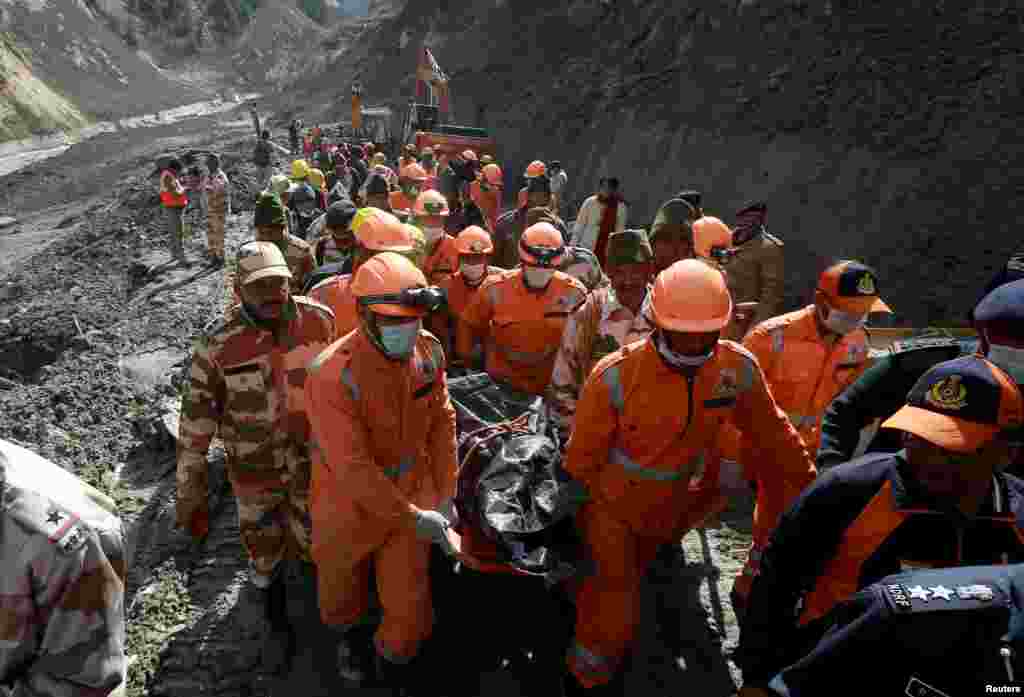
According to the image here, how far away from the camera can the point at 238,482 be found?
3.59 meters

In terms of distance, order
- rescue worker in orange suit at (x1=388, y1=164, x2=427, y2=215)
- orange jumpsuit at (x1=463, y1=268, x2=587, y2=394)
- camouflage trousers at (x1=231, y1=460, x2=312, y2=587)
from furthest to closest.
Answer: rescue worker in orange suit at (x1=388, y1=164, x2=427, y2=215), orange jumpsuit at (x1=463, y1=268, x2=587, y2=394), camouflage trousers at (x1=231, y1=460, x2=312, y2=587)

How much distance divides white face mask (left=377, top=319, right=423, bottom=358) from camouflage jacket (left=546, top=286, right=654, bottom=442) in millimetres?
1090

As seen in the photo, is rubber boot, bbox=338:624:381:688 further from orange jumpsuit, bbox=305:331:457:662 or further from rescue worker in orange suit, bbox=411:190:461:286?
rescue worker in orange suit, bbox=411:190:461:286

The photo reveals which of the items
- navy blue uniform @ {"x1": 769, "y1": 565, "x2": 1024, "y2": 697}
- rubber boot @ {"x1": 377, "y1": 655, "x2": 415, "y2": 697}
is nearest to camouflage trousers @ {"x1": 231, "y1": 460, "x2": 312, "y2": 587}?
rubber boot @ {"x1": 377, "y1": 655, "x2": 415, "y2": 697}

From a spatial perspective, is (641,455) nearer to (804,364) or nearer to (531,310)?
(804,364)

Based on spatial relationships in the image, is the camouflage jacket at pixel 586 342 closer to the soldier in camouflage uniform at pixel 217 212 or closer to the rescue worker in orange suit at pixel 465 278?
the rescue worker in orange suit at pixel 465 278

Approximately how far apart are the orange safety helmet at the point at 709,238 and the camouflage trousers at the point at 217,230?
9508 millimetres

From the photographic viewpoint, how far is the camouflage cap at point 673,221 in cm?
455

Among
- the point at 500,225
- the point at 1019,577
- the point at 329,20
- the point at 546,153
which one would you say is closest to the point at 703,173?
the point at 500,225

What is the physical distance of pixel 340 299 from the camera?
14.4 ft

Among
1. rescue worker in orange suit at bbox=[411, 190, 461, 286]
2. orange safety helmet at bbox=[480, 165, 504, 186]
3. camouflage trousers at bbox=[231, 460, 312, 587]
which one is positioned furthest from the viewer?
orange safety helmet at bbox=[480, 165, 504, 186]

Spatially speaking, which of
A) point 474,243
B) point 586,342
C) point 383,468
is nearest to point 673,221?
point 586,342

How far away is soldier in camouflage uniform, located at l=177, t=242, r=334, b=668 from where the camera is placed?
3.40m

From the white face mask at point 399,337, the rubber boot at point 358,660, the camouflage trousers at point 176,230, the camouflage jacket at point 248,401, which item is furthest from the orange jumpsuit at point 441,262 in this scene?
the camouflage trousers at point 176,230
